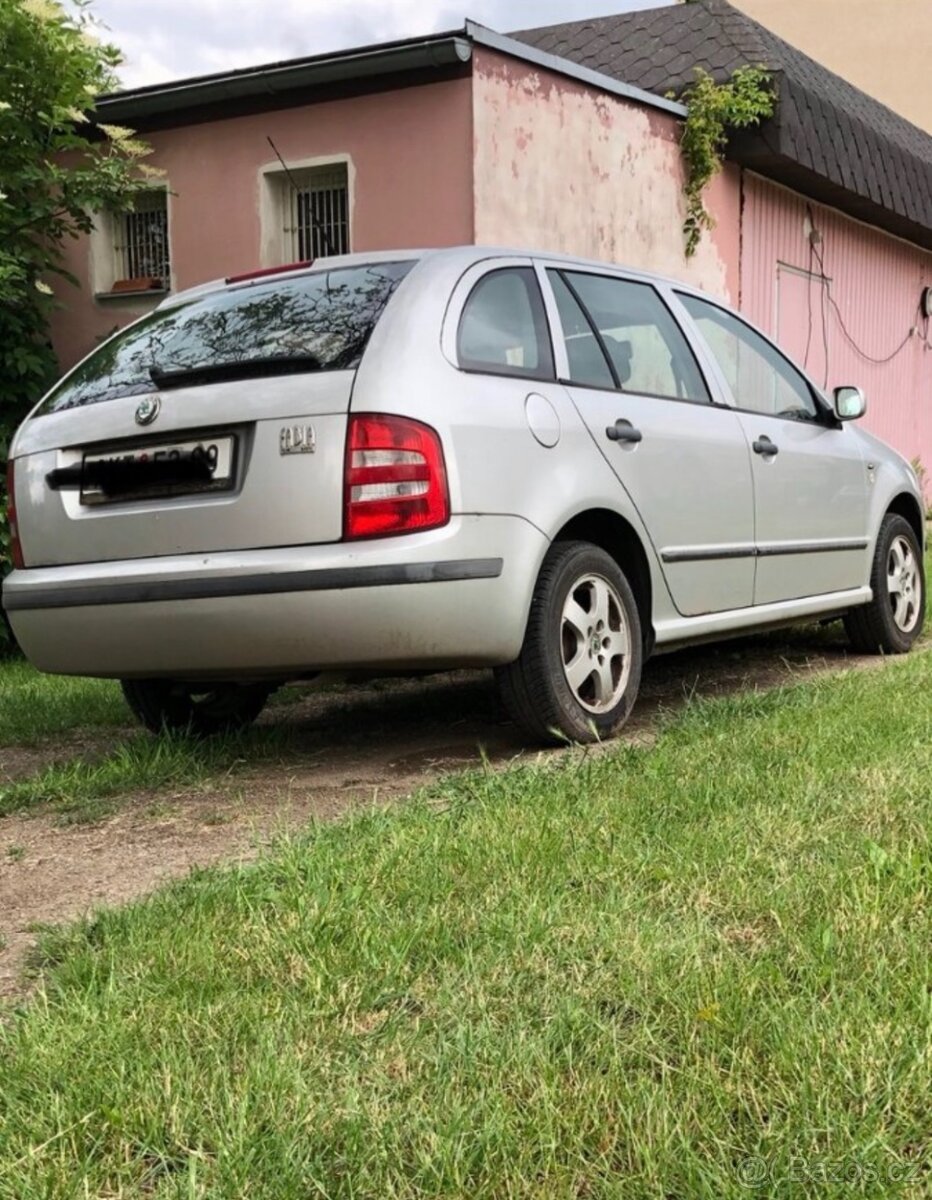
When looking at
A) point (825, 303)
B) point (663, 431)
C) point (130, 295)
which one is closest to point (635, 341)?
point (663, 431)

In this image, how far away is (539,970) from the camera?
217 centimetres

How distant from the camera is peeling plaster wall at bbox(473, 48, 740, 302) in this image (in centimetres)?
870

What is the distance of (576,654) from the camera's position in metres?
4.32

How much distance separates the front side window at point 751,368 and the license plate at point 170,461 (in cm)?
237

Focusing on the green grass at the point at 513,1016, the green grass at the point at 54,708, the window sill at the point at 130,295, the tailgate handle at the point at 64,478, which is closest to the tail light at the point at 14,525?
the tailgate handle at the point at 64,478

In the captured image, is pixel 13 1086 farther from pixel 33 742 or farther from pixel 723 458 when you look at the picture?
pixel 723 458

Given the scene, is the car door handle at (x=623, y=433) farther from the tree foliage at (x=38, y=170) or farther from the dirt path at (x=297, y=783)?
the tree foliage at (x=38, y=170)

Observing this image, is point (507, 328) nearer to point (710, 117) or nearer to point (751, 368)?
point (751, 368)

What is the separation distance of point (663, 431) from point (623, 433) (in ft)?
1.01

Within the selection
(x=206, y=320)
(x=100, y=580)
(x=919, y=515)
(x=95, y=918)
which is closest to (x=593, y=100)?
(x=919, y=515)

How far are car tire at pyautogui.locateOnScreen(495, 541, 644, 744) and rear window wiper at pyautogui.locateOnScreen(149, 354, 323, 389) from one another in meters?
0.97

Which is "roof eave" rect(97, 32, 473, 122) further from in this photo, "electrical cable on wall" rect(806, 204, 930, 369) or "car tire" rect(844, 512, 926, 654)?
"electrical cable on wall" rect(806, 204, 930, 369)

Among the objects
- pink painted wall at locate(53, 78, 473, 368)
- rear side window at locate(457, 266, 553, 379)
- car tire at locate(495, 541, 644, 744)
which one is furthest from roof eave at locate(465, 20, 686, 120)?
car tire at locate(495, 541, 644, 744)

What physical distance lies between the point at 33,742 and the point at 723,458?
2.83 m
